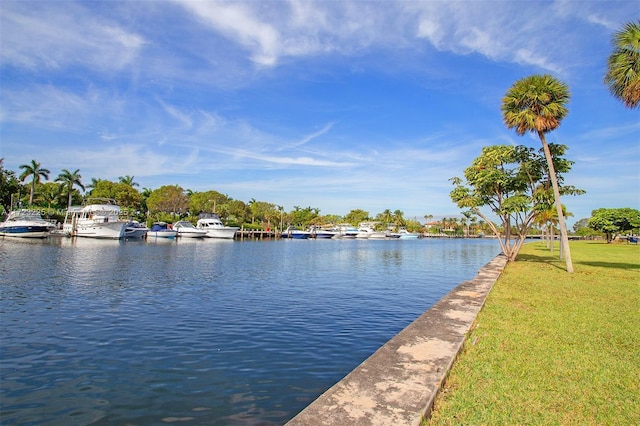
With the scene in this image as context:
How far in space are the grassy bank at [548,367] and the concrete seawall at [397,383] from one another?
206 mm

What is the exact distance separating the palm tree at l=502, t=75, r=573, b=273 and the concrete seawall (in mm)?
14238

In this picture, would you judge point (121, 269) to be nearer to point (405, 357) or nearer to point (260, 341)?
point (260, 341)

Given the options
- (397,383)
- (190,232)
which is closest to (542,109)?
(397,383)

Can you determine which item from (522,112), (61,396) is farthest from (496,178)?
(61,396)

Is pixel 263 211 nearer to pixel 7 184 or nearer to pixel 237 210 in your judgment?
pixel 237 210

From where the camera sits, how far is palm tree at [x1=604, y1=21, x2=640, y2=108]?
591 inches

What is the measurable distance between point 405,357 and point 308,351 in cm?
276

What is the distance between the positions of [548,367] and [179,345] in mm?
7176

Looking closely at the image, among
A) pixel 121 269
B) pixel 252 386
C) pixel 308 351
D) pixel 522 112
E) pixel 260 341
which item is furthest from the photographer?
pixel 121 269

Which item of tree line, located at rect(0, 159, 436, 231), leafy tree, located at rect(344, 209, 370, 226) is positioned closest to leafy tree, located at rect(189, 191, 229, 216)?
tree line, located at rect(0, 159, 436, 231)

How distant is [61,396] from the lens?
19.5 feet

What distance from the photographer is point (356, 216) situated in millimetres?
155250

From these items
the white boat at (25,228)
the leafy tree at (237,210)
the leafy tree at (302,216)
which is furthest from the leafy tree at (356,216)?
the white boat at (25,228)

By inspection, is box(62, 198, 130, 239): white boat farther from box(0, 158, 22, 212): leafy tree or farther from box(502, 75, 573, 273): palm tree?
box(502, 75, 573, 273): palm tree
